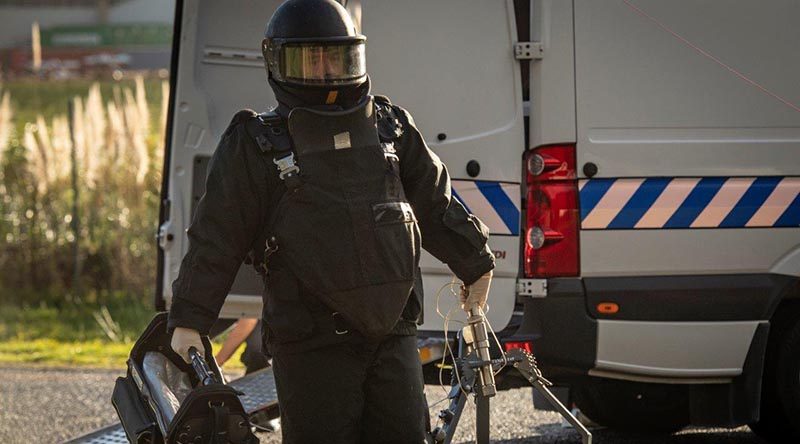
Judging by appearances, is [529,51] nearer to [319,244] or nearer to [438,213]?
[438,213]

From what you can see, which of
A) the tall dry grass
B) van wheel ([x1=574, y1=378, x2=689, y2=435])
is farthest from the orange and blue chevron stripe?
the tall dry grass

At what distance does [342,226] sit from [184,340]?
Answer: 0.53 metres

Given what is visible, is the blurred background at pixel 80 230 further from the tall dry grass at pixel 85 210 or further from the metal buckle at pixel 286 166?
the metal buckle at pixel 286 166

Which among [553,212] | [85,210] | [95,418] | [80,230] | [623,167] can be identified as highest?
[623,167]

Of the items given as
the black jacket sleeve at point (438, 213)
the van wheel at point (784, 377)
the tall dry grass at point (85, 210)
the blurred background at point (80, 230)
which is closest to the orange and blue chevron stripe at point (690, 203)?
the van wheel at point (784, 377)

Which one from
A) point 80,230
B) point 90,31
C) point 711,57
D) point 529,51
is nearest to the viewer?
point 529,51

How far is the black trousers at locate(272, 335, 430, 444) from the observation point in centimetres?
377

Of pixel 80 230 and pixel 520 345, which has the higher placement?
pixel 520 345

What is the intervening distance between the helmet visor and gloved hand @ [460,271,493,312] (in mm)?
759

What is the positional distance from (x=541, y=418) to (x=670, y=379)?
1.61 metres

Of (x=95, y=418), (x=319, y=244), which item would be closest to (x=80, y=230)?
(x=95, y=418)

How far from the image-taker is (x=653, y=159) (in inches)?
220

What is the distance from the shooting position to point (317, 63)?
385 centimetres

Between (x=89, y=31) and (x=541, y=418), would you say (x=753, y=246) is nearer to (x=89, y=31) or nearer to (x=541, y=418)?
(x=541, y=418)
